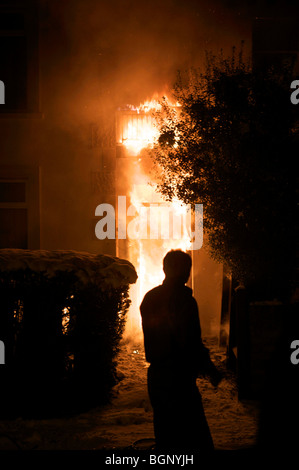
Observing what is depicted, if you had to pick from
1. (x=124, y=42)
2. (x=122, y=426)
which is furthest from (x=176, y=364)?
(x=124, y=42)

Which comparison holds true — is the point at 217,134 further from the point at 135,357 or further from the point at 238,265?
the point at 135,357

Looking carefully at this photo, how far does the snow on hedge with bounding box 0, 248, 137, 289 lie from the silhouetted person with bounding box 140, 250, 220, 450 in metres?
2.06

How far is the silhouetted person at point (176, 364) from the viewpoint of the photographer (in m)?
3.61

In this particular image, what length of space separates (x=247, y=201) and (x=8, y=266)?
3.16m

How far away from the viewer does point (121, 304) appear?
6.12 m

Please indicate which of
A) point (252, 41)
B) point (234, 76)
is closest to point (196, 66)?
point (252, 41)

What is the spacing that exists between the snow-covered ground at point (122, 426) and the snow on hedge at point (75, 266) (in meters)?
1.45

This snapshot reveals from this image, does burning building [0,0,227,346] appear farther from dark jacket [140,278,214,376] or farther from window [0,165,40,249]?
dark jacket [140,278,214,376]

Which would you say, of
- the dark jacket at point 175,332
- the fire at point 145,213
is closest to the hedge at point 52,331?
the dark jacket at point 175,332

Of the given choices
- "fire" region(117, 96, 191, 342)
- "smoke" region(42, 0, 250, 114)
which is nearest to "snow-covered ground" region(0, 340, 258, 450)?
"fire" region(117, 96, 191, 342)

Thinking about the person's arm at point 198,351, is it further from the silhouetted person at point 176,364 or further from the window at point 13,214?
the window at point 13,214

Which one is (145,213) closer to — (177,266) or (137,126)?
(137,126)

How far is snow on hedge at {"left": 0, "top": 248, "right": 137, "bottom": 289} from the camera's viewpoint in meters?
5.50

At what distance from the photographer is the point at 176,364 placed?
363 centimetres
